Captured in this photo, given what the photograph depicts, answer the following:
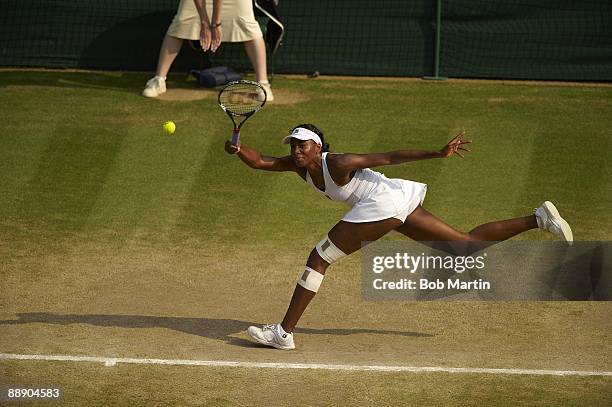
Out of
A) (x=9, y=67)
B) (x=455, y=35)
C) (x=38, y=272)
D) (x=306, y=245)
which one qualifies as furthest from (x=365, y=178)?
(x=9, y=67)

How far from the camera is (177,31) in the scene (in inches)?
669

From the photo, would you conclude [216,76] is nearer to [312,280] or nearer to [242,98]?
[242,98]

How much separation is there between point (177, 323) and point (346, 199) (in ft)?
5.96

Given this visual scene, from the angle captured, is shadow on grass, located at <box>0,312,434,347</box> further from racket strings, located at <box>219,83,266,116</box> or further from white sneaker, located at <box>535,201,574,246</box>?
racket strings, located at <box>219,83,266,116</box>

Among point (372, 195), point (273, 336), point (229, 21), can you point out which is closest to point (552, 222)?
point (372, 195)

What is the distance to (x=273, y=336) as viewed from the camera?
984 centimetres

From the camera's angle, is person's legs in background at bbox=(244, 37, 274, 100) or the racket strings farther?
person's legs in background at bbox=(244, 37, 274, 100)

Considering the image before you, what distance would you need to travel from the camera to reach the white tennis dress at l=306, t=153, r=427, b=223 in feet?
32.8

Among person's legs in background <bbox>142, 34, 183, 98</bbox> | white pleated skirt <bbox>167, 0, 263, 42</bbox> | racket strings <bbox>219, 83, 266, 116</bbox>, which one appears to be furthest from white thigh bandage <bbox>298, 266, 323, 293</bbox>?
person's legs in background <bbox>142, 34, 183, 98</bbox>

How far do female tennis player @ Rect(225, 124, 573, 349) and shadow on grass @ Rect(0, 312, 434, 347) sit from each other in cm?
52

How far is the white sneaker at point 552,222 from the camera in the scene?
35.0 feet

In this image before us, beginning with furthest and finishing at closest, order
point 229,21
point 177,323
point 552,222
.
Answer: point 229,21
point 552,222
point 177,323

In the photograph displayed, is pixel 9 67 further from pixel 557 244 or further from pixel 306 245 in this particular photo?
pixel 557 244

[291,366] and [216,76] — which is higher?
[291,366]
